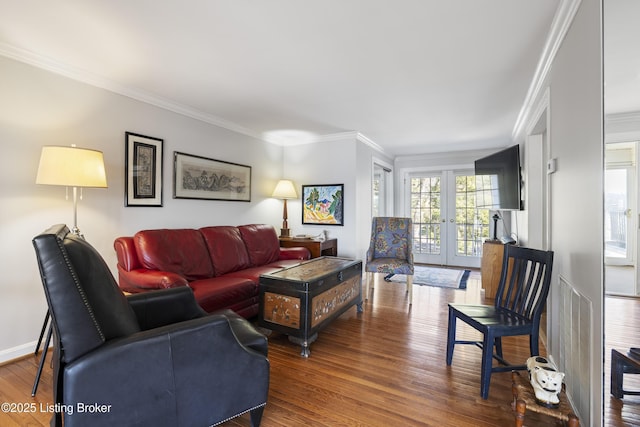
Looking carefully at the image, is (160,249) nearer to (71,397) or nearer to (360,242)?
(71,397)

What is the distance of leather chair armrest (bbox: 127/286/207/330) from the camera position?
5.82 feet

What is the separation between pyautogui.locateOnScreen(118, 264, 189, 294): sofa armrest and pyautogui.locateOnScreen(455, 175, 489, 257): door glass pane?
213 inches

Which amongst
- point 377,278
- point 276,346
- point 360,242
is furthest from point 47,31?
point 377,278

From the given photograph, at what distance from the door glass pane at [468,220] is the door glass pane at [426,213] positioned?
39 cm

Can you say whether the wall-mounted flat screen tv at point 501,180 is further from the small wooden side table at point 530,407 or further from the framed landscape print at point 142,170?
the framed landscape print at point 142,170

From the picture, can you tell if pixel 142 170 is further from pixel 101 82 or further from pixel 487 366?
pixel 487 366

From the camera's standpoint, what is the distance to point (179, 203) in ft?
11.4

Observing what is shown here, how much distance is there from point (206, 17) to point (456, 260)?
5967 millimetres

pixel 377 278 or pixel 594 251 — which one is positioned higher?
pixel 594 251

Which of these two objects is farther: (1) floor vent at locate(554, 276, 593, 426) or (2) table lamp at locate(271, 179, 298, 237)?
(2) table lamp at locate(271, 179, 298, 237)

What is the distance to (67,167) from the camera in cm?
210

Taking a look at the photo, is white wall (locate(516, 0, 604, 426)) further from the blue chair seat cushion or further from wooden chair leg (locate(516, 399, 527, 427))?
the blue chair seat cushion

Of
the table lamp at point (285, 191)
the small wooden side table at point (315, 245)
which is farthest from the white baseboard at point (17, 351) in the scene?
the table lamp at point (285, 191)

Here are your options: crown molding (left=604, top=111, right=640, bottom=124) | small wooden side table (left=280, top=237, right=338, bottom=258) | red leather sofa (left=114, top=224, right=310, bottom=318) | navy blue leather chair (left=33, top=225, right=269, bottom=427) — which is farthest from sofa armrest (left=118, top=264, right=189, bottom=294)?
crown molding (left=604, top=111, right=640, bottom=124)
